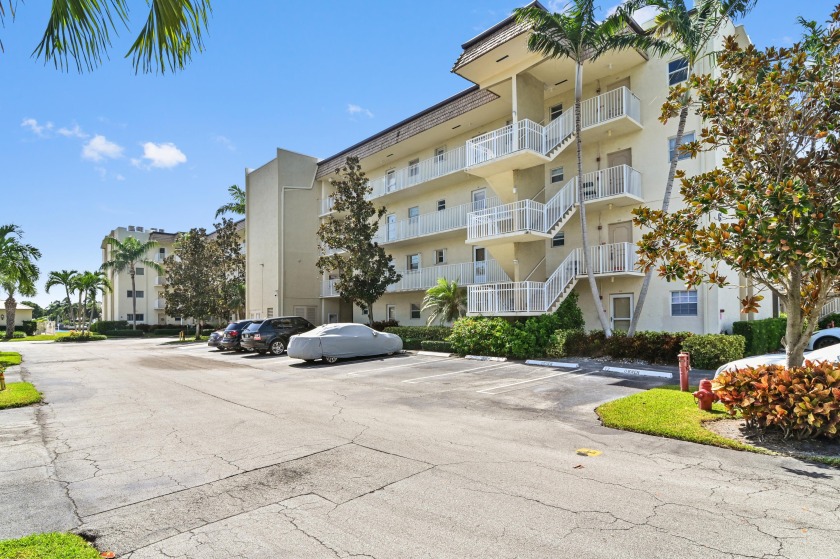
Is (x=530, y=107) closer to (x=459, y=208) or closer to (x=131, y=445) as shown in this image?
(x=459, y=208)

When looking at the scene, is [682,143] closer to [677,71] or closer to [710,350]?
[677,71]

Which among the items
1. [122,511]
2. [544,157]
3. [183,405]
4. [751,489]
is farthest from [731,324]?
[122,511]

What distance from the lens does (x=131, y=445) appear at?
22.1ft

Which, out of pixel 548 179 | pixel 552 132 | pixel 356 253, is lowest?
pixel 356 253

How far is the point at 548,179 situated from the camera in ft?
66.6

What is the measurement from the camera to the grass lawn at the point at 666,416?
261 inches

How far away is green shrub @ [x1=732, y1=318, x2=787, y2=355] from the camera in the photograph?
15703mm

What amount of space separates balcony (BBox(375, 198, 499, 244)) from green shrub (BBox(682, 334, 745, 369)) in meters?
10.2

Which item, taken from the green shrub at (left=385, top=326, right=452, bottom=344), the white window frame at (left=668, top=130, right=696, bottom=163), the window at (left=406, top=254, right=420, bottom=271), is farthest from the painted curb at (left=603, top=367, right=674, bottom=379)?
the window at (left=406, top=254, right=420, bottom=271)

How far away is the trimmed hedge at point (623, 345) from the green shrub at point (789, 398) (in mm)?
7613

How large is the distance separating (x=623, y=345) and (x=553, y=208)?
229 inches

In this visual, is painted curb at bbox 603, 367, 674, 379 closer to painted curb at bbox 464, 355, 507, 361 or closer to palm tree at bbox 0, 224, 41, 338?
painted curb at bbox 464, 355, 507, 361

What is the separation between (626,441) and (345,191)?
19407 millimetres

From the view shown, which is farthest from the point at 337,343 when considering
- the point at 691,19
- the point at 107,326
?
the point at 107,326
